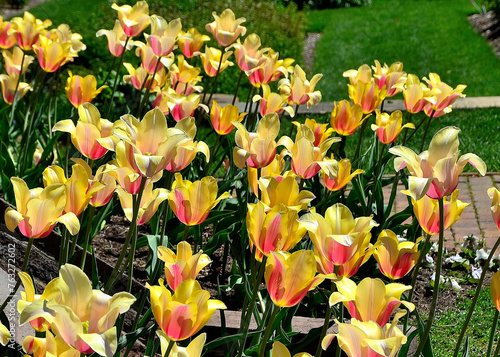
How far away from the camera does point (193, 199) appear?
1.78 meters

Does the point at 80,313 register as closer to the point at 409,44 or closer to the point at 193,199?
the point at 193,199

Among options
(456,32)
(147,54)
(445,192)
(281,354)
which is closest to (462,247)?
(147,54)

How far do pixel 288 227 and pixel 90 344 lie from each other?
0.56 meters

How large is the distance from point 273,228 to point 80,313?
1.57 ft

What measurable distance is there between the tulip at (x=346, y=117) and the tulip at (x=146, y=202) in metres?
1.05

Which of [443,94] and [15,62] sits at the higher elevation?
[443,94]

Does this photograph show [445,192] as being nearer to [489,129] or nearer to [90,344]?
[90,344]

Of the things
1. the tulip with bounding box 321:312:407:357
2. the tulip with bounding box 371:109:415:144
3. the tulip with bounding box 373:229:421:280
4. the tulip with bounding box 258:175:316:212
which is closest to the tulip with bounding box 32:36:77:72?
the tulip with bounding box 371:109:415:144

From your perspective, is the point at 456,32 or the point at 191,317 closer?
the point at 191,317

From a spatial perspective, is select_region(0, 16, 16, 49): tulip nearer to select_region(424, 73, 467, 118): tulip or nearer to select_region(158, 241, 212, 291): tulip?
select_region(424, 73, 467, 118): tulip

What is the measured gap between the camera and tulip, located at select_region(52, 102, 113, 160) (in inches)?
80.3

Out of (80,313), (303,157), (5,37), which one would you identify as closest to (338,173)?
(303,157)

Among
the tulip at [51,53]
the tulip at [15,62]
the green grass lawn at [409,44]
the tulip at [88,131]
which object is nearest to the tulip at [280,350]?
the tulip at [88,131]

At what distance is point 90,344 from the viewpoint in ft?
3.72
